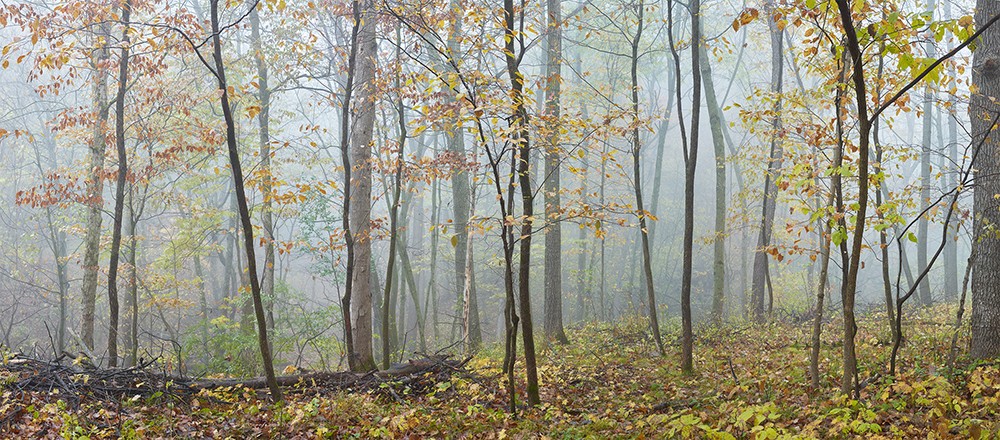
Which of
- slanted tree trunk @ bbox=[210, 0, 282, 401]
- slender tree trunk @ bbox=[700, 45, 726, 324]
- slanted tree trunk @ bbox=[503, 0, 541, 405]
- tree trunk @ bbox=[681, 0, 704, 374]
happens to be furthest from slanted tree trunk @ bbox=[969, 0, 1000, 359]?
slanted tree trunk @ bbox=[210, 0, 282, 401]

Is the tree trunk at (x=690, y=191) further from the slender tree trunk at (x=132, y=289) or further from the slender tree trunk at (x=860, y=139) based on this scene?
the slender tree trunk at (x=132, y=289)

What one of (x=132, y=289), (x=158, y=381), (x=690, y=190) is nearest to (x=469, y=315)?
(x=690, y=190)

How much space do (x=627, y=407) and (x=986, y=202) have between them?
406cm

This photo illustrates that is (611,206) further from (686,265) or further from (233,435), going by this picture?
(233,435)

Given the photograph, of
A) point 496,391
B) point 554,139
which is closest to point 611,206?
point 554,139

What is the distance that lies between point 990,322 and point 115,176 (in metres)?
12.8

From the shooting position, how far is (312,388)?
695 cm

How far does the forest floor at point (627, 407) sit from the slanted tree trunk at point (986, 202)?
1.25ft

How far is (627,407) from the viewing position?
6066 mm

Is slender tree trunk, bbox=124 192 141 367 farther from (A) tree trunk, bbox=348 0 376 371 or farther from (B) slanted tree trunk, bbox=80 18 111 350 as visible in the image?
(A) tree trunk, bbox=348 0 376 371

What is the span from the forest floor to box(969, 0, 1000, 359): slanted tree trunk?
1.25 feet

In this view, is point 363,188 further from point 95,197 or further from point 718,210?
point 718,210

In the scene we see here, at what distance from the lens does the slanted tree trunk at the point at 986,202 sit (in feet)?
18.8

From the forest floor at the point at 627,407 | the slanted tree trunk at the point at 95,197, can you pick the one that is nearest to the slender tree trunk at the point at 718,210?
the forest floor at the point at 627,407
